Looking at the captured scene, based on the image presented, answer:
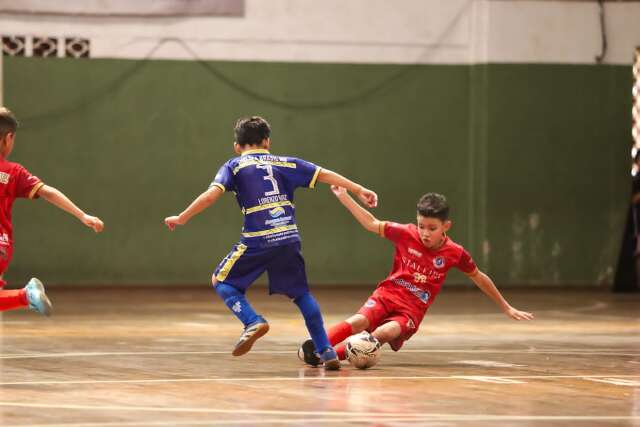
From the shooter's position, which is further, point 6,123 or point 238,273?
point 6,123

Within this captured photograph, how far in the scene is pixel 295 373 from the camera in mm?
8641

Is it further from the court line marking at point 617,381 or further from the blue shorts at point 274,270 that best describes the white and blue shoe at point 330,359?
the court line marking at point 617,381

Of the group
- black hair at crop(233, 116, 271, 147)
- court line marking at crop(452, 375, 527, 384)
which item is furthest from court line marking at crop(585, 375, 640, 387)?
black hair at crop(233, 116, 271, 147)

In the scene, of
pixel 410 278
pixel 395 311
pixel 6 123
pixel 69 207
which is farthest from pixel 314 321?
pixel 6 123

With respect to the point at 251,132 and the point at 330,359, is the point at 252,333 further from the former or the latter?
the point at 251,132

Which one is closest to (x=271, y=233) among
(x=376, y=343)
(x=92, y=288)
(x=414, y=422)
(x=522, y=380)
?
(x=376, y=343)

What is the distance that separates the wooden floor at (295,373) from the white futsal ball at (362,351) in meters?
0.11

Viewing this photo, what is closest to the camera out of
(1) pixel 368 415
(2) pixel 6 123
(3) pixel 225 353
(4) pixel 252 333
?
(1) pixel 368 415

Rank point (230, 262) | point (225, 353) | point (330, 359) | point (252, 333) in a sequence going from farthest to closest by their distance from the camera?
point (225, 353)
point (230, 262)
point (330, 359)
point (252, 333)

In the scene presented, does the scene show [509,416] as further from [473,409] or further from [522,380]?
[522,380]

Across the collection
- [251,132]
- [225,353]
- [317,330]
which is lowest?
[225,353]

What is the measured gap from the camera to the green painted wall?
1812cm

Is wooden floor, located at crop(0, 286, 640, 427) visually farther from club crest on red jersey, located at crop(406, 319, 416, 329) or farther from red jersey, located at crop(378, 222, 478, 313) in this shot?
red jersey, located at crop(378, 222, 478, 313)

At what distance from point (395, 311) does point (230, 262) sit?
4.57 ft
